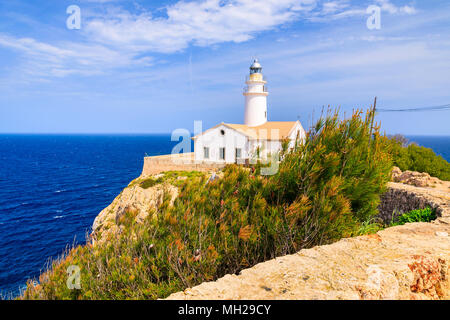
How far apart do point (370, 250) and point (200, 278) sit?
10.3 feet

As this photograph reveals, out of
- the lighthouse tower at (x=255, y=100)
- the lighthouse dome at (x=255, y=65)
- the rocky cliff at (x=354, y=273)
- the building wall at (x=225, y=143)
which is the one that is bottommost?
the rocky cliff at (x=354, y=273)

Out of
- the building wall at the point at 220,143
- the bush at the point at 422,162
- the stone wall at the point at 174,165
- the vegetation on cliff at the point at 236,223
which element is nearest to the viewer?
the vegetation on cliff at the point at 236,223

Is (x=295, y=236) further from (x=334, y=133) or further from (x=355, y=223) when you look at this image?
(x=334, y=133)

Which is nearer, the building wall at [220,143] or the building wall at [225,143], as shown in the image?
the building wall at [225,143]

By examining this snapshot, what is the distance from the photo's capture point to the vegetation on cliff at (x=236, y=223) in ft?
16.3

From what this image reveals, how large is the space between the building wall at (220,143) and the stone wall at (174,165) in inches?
85.8

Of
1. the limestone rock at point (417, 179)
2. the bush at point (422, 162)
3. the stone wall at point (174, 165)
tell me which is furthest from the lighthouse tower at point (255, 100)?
the limestone rock at point (417, 179)

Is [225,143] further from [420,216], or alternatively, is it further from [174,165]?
[420,216]

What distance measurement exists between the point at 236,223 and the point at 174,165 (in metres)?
26.1

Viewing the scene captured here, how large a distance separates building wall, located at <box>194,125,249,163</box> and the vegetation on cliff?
24239 millimetres

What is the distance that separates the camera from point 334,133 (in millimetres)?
6812

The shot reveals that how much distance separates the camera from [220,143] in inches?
1278

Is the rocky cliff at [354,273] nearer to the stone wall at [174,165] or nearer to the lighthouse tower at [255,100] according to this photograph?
the stone wall at [174,165]
